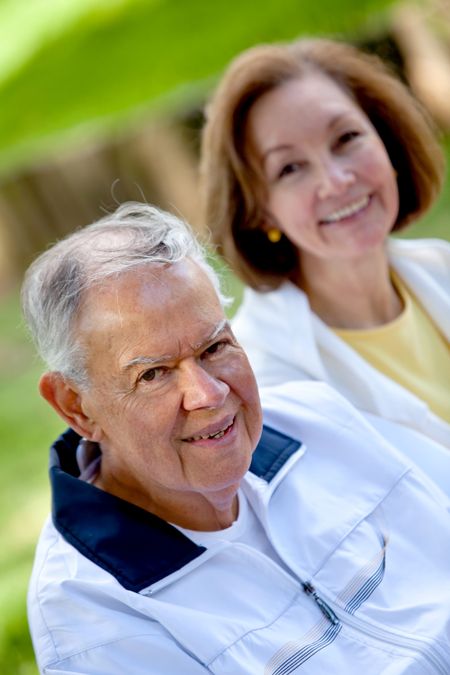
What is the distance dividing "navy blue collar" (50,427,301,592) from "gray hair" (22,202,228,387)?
0.20 metres

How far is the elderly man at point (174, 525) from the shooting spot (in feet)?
5.21

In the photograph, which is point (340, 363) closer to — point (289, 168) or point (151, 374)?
point (289, 168)

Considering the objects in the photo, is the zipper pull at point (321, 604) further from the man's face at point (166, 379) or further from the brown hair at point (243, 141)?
the brown hair at point (243, 141)

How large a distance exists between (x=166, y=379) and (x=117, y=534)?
0.89 ft

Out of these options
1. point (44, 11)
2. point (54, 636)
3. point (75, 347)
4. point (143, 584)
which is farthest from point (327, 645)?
point (44, 11)

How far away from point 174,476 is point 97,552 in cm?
17

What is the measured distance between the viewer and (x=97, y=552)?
5.41ft

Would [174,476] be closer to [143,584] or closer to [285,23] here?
[143,584]

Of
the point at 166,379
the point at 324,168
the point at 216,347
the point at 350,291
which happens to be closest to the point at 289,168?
the point at 324,168

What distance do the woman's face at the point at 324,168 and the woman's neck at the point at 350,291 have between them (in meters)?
0.05

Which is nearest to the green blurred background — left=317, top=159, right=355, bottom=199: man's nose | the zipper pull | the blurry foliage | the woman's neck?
the blurry foliage

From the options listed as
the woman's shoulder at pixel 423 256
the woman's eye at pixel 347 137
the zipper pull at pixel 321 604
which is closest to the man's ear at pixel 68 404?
the zipper pull at pixel 321 604

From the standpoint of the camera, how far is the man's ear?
1.72 metres

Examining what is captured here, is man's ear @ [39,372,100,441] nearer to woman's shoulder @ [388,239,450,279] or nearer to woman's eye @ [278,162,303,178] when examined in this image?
woman's eye @ [278,162,303,178]
